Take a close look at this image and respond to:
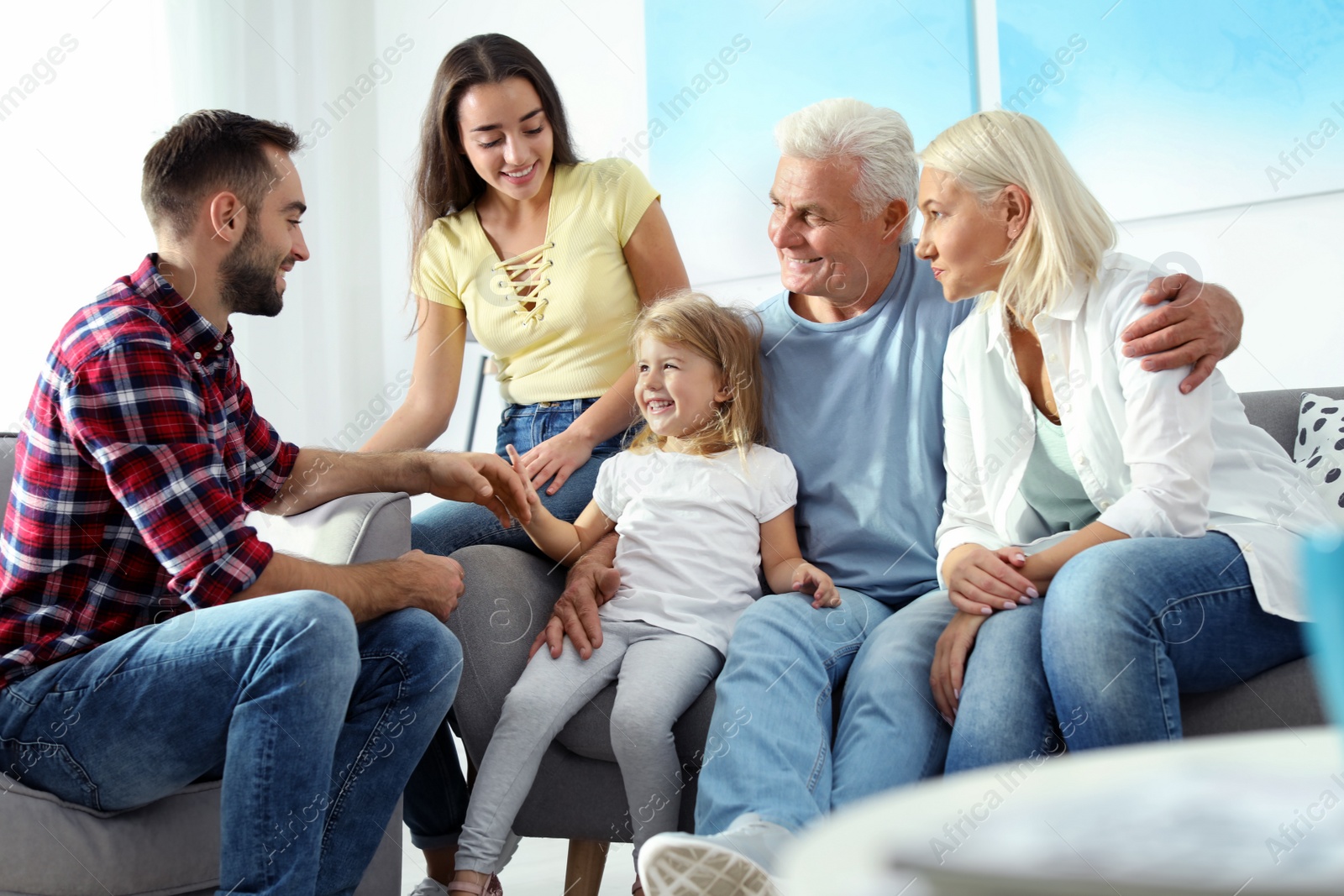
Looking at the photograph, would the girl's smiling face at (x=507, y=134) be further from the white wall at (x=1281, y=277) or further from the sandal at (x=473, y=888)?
the white wall at (x=1281, y=277)

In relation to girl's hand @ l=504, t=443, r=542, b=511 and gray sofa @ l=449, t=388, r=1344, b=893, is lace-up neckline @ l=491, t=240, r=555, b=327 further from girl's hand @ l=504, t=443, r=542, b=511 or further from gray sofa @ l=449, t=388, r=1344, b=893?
gray sofa @ l=449, t=388, r=1344, b=893

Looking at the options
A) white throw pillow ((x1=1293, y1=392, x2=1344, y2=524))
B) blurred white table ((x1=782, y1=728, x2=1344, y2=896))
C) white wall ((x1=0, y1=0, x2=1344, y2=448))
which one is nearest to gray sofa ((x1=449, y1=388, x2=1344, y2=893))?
white throw pillow ((x1=1293, y1=392, x2=1344, y2=524))

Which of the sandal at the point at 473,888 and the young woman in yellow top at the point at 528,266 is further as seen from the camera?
the young woman in yellow top at the point at 528,266

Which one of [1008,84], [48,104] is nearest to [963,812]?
[1008,84]

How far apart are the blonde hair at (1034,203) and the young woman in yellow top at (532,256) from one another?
0.65m

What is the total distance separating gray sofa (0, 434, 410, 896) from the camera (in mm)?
1222

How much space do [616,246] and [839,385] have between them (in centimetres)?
53

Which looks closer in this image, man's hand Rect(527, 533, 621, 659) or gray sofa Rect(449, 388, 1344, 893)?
gray sofa Rect(449, 388, 1344, 893)

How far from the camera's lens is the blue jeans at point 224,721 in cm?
119

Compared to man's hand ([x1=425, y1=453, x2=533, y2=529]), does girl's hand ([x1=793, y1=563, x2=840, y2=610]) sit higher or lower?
lower

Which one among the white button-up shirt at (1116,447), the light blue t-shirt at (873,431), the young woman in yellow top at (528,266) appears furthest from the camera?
the young woman in yellow top at (528,266)

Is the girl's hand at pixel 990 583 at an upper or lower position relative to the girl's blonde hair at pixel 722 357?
lower

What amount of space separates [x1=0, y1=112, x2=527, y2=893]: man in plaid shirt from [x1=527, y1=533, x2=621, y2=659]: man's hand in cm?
17

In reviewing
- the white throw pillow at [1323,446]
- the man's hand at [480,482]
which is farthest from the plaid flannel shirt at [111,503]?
the white throw pillow at [1323,446]
